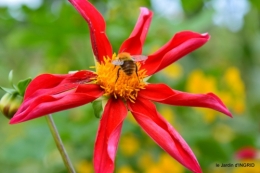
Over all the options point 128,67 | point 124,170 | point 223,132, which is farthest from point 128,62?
point 223,132

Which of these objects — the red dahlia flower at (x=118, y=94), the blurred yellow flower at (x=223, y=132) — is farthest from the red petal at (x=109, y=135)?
the blurred yellow flower at (x=223, y=132)

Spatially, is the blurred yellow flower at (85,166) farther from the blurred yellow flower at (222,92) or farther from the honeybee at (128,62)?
the honeybee at (128,62)

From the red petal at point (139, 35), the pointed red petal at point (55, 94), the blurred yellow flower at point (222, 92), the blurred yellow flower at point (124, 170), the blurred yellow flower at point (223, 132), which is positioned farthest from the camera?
the blurred yellow flower at point (223, 132)

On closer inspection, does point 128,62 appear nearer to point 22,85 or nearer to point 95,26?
point 95,26

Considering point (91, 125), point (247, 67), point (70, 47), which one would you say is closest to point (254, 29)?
point (247, 67)

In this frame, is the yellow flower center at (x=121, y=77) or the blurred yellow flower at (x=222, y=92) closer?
the yellow flower center at (x=121, y=77)

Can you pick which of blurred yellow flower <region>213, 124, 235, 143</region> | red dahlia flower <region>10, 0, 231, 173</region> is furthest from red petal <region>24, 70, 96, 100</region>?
blurred yellow flower <region>213, 124, 235, 143</region>

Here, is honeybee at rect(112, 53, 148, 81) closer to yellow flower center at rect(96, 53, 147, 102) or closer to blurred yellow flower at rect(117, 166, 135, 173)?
yellow flower center at rect(96, 53, 147, 102)
